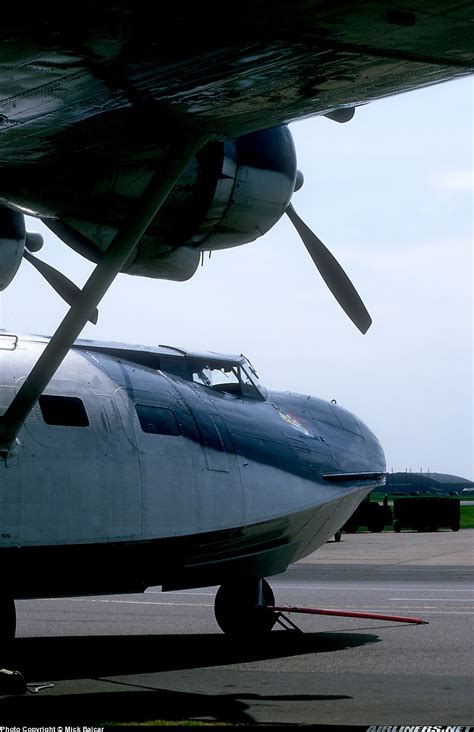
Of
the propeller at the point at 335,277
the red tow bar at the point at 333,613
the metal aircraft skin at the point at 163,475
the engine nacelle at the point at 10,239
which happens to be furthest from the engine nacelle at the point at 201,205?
the red tow bar at the point at 333,613

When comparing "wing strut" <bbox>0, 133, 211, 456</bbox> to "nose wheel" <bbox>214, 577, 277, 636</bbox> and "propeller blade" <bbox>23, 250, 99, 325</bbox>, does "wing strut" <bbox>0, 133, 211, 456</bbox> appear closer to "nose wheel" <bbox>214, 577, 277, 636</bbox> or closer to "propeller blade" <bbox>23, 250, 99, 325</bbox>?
"propeller blade" <bbox>23, 250, 99, 325</bbox>

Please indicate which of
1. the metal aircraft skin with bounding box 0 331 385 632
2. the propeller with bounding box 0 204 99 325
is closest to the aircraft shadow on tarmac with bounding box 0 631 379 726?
the metal aircraft skin with bounding box 0 331 385 632

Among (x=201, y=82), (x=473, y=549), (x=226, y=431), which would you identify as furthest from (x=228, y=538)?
(x=473, y=549)

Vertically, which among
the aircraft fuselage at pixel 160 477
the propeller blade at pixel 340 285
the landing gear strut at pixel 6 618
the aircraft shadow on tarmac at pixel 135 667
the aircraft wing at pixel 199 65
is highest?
the aircraft wing at pixel 199 65

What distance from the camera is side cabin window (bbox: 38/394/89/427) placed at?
50.6ft

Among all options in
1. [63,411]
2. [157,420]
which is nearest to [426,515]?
[157,420]

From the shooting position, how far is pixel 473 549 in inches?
1687

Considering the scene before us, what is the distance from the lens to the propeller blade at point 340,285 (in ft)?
42.2

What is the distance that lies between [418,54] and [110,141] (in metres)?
3.02

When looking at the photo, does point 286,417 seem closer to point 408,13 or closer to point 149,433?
point 149,433

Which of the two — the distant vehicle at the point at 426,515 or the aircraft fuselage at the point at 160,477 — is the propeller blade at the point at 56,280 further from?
the distant vehicle at the point at 426,515

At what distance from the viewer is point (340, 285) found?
12.9m

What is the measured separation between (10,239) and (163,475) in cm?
436

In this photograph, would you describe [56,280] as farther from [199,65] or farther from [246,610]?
[246,610]
